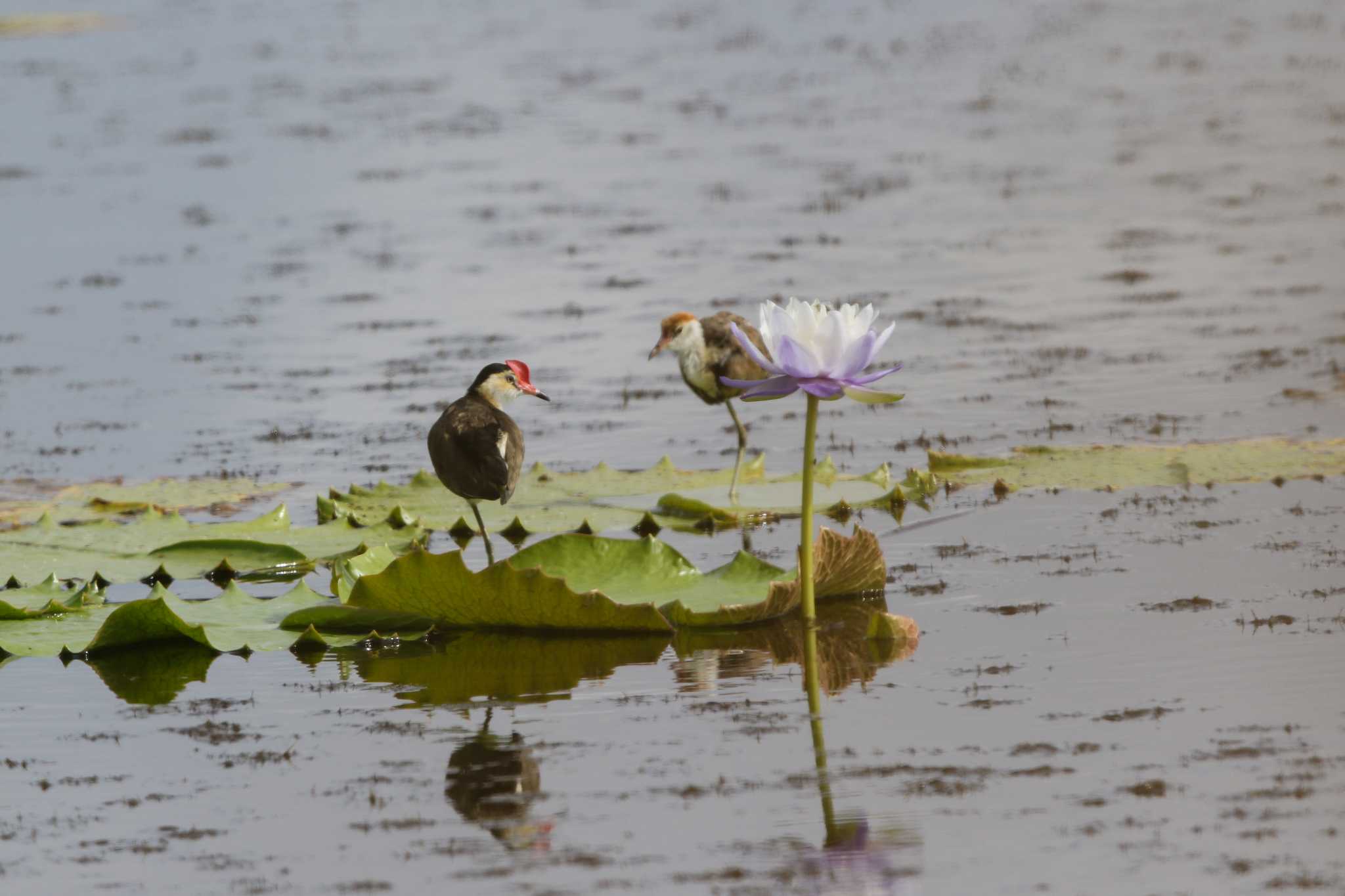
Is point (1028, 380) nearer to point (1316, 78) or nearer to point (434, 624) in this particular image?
point (434, 624)

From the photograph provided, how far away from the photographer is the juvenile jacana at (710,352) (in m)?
8.64

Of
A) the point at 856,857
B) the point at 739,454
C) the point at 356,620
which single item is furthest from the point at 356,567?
the point at 739,454

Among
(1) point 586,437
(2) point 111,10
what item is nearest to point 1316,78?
→ (1) point 586,437

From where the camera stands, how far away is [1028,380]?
32.5 ft

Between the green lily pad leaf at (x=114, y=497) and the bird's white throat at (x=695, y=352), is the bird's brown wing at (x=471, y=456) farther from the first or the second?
the bird's white throat at (x=695, y=352)

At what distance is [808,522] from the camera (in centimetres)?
567

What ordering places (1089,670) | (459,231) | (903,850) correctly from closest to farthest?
(903,850)
(1089,670)
(459,231)

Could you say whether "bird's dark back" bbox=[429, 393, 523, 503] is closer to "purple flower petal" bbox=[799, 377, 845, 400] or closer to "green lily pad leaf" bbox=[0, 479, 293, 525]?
"green lily pad leaf" bbox=[0, 479, 293, 525]

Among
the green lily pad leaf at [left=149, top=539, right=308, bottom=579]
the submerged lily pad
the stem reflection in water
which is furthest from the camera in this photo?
the submerged lily pad

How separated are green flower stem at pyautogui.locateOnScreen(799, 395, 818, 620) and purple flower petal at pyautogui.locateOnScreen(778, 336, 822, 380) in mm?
163

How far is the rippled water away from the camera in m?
4.41

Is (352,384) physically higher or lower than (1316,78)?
lower

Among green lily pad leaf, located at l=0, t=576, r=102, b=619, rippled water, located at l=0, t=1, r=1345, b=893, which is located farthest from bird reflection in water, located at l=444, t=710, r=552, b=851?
green lily pad leaf, located at l=0, t=576, r=102, b=619

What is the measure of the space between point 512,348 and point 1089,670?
629 centimetres
